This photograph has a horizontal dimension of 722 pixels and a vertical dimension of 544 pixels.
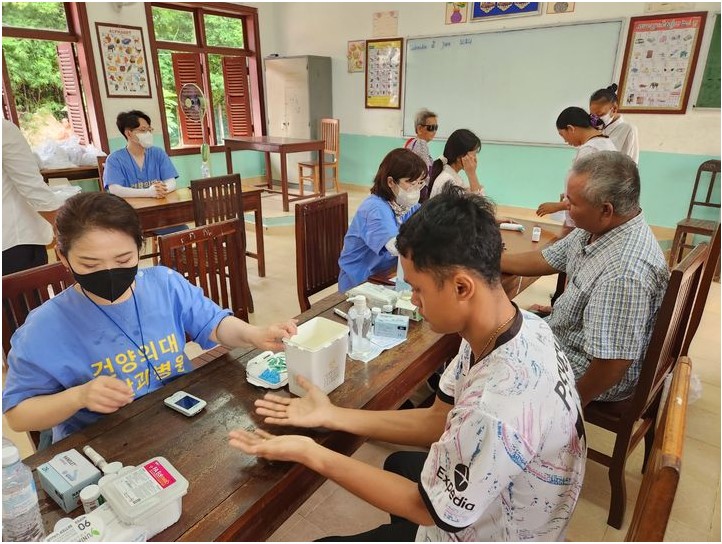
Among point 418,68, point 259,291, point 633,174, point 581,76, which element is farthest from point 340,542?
point 418,68

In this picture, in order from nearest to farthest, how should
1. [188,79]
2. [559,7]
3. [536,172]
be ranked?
1. [559,7]
2. [536,172]
3. [188,79]

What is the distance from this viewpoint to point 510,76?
5051mm

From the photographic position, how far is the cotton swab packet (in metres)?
1.10

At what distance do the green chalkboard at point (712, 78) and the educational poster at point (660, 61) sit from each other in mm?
98

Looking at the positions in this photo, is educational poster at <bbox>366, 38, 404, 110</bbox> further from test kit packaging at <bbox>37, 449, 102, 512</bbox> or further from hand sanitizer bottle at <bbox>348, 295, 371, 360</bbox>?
test kit packaging at <bbox>37, 449, 102, 512</bbox>

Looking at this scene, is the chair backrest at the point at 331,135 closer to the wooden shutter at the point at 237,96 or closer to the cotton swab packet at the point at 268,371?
the wooden shutter at the point at 237,96

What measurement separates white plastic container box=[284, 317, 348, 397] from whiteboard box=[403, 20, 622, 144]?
461cm

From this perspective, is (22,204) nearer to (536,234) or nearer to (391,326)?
(391,326)

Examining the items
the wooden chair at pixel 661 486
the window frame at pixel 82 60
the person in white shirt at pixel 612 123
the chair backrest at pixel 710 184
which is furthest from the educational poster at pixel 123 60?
the wooden chair at pixel 661 486

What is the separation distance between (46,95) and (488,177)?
5.17 m

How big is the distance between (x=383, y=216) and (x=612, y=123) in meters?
2.48

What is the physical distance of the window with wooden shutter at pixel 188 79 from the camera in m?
6.06

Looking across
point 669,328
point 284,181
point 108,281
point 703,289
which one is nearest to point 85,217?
point 108,281

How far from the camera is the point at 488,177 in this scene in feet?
18.2
